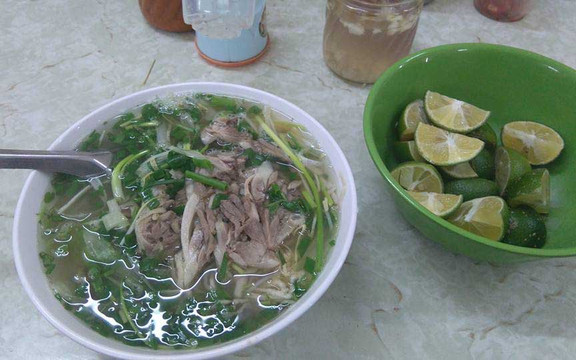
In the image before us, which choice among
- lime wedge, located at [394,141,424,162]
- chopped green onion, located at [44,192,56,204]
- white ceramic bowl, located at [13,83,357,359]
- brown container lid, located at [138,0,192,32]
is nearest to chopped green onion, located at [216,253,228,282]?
white ceramic bowl, located at [13,83,357,359]

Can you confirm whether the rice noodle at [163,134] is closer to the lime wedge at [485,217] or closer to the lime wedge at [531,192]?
the lime wedge at [485,217]

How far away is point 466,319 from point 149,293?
24.7 inches

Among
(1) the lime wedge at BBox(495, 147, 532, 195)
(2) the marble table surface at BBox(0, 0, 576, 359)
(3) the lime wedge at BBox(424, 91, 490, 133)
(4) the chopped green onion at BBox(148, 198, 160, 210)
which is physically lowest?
(2) the marble table surface at BBox(0, 0, 576, 359)

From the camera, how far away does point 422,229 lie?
0.94m

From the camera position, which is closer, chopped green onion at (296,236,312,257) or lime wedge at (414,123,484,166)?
chopped green onion at (296,236,312,257)

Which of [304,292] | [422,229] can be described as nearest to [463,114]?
[422,229]

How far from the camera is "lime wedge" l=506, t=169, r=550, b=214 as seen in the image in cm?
98

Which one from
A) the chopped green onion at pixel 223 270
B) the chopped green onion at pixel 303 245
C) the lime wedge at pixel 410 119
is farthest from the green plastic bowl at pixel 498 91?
the chopped green onion at pixel 223 270

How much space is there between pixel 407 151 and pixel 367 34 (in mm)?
377

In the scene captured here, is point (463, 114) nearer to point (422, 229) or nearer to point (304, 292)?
point (422, 229)

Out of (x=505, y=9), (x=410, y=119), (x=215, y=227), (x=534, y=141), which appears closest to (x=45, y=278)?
(x=215, y=227)

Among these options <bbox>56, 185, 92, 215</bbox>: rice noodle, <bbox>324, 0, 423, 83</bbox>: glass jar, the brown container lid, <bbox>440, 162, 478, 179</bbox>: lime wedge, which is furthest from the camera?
the brown container lid

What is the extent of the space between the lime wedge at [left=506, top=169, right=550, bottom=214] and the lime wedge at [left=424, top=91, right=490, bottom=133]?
171 millimetres

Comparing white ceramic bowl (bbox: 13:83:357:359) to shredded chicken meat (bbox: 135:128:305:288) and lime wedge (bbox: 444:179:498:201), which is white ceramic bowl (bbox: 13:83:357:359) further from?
lime wedge (bbox: 444:179:498:201)
